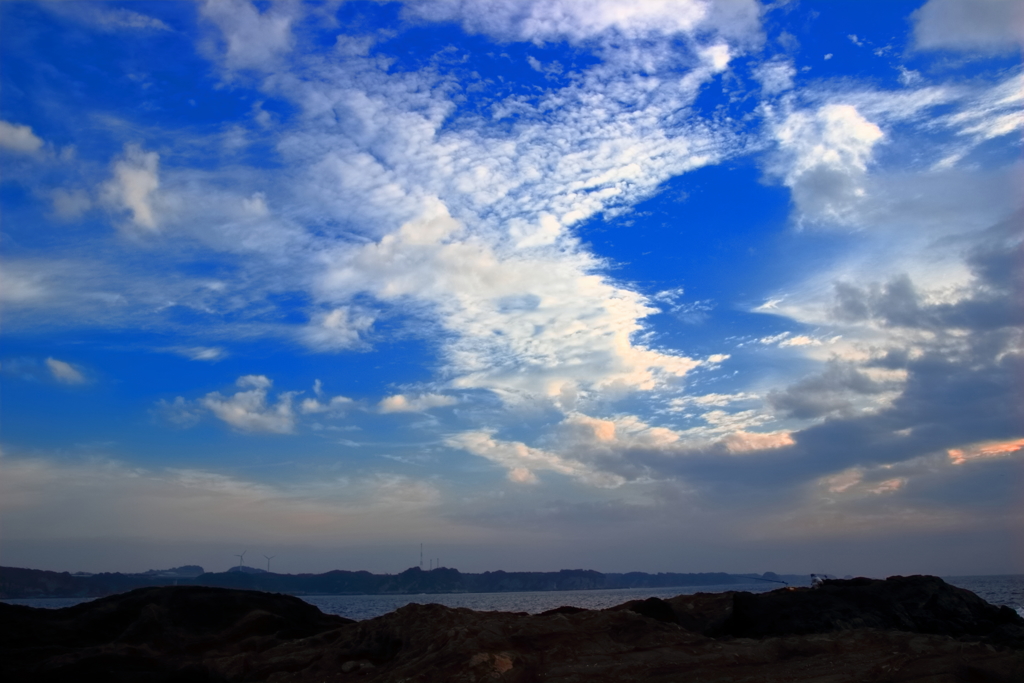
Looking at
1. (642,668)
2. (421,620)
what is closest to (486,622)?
(421,620)

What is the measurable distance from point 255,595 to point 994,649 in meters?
41.6

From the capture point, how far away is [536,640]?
32312 millimetres

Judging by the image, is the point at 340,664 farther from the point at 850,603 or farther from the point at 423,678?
the point at 850,603

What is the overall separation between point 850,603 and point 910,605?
16.4 feet

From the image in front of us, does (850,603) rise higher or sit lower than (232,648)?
higher

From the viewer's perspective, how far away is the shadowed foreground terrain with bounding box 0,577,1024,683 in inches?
1099

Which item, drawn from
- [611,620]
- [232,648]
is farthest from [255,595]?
[611,620]

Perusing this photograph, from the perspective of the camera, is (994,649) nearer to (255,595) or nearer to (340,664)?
(340,664)

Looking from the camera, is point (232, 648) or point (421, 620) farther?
point (232, 648)

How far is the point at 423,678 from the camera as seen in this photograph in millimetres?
26172

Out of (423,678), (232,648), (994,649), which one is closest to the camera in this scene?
(423,678)

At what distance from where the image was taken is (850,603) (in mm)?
45031

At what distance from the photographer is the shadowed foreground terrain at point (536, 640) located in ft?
91.6

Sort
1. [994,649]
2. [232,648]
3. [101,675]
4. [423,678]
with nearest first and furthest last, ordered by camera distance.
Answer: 1. [423,678]
2. [101,675]
3. [994,649]
4. [232,648]
